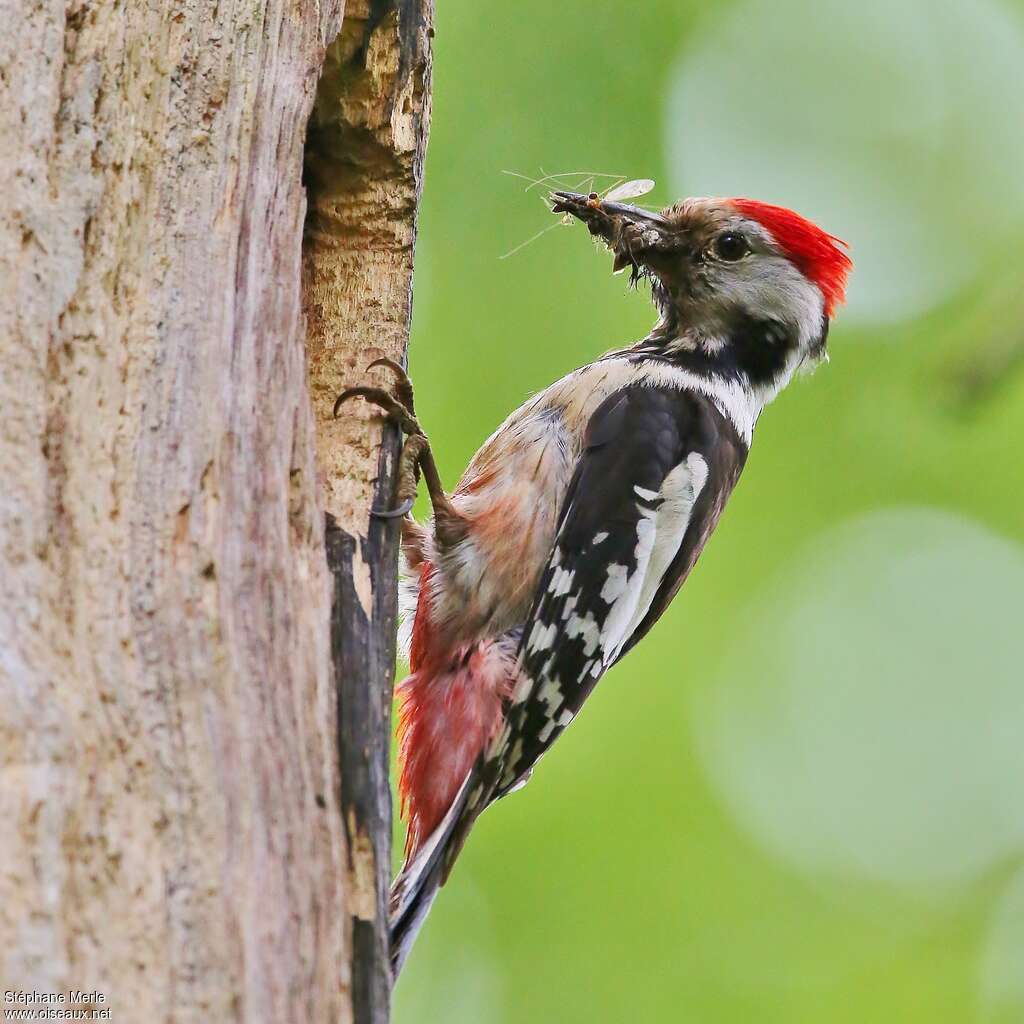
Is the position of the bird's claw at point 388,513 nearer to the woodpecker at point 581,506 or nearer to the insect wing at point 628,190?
the woodpecker at point 581,506

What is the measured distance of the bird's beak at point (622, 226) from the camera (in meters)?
3.58

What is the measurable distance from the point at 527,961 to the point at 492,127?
2.87m

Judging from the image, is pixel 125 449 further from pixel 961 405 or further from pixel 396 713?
pixel 961 405

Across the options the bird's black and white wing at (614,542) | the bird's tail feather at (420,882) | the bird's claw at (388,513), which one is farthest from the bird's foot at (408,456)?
the bird's tail feather at (420,882)

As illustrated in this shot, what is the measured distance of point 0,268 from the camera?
5.75ft

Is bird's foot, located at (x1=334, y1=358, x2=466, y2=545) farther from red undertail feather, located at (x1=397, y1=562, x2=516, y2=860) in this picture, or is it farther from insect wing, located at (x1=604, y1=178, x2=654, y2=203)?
insect wing, located at (x1=604, y1=178, x2=654, y2=203)

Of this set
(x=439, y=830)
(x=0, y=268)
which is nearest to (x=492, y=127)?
(x=439, y=830)

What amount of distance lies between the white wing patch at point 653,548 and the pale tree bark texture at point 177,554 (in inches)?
39.2

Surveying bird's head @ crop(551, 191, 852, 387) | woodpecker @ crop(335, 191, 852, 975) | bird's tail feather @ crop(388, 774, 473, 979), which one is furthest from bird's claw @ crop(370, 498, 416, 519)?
bird's head @ crop(551, 191, 852, 387)

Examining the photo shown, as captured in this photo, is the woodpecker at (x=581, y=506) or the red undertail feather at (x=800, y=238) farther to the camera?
the red undertail feather at (x=800, y=238)

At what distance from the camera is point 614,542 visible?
3.06 meters

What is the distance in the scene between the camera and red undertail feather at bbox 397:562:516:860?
2.84 metres

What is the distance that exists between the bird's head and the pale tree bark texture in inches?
59.4

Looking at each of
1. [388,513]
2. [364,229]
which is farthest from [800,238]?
[388,513]
